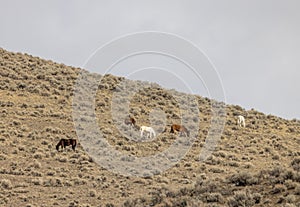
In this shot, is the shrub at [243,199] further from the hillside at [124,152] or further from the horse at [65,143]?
the horse at [65,143]

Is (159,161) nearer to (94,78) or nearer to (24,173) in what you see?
(24,173)

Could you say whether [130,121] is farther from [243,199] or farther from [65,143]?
[243,199]

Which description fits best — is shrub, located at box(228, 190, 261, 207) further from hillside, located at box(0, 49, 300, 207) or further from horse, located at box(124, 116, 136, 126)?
horse, located at box(124, 116, 136, 126)

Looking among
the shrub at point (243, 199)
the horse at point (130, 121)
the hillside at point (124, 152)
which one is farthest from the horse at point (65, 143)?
the shrub at point (243, 199)

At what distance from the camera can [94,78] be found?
57938 millimetres

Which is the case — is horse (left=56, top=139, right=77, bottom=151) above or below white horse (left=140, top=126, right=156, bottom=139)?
below

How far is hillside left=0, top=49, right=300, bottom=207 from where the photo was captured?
17634 millimetres

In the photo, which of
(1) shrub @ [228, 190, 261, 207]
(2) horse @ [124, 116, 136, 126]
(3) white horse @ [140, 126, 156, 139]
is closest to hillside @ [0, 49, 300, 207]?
(1) shrub @ [228, 190, 261, 207]

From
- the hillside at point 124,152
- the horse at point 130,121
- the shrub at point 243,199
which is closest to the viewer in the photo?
the shrub at point 243,199

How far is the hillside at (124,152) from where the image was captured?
17.6 m

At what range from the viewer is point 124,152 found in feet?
105

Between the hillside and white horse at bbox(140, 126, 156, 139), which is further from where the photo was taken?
white horse at bbox(140, 126, 156, 139)

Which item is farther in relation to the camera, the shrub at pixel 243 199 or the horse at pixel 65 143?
the horse at pixel 65 143

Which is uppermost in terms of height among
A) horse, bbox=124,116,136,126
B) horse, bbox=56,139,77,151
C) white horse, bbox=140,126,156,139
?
horse, bbox=124,116,136,126
